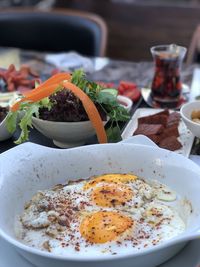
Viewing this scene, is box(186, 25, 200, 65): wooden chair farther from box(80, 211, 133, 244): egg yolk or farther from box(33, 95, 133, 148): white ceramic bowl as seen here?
box(80, 211, 133, 244): egg yolk

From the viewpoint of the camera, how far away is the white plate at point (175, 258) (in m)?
0.88

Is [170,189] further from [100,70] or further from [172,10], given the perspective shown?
[172,10]

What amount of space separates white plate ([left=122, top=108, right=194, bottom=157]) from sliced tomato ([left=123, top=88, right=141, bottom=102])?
0.40ft

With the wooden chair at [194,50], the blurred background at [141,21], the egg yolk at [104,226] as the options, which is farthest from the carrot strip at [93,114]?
the blurred background at [141,21]

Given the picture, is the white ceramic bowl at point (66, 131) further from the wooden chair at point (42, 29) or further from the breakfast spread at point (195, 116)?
the wooden chair at point (42, 29)

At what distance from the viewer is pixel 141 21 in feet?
13.4

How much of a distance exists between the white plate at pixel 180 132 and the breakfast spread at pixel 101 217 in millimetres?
252

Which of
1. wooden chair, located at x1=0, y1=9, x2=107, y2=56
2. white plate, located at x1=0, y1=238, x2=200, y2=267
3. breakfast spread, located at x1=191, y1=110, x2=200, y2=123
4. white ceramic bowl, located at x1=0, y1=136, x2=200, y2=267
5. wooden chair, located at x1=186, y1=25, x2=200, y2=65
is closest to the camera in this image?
white plate, located at x1=0, y1=238, x2=200, y2=267

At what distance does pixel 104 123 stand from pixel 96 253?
1.83 feet

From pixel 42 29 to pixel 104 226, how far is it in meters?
2.25

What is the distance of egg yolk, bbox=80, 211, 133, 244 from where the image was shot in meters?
0.90

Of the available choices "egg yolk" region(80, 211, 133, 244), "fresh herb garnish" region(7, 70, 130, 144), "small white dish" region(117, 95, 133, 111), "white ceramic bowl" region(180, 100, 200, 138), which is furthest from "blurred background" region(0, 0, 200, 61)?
"egg yolk" region(80, 211, 133, 244)

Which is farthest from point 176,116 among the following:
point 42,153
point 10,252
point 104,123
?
point 10,252

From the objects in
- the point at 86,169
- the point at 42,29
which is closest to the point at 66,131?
the point at 86,169
